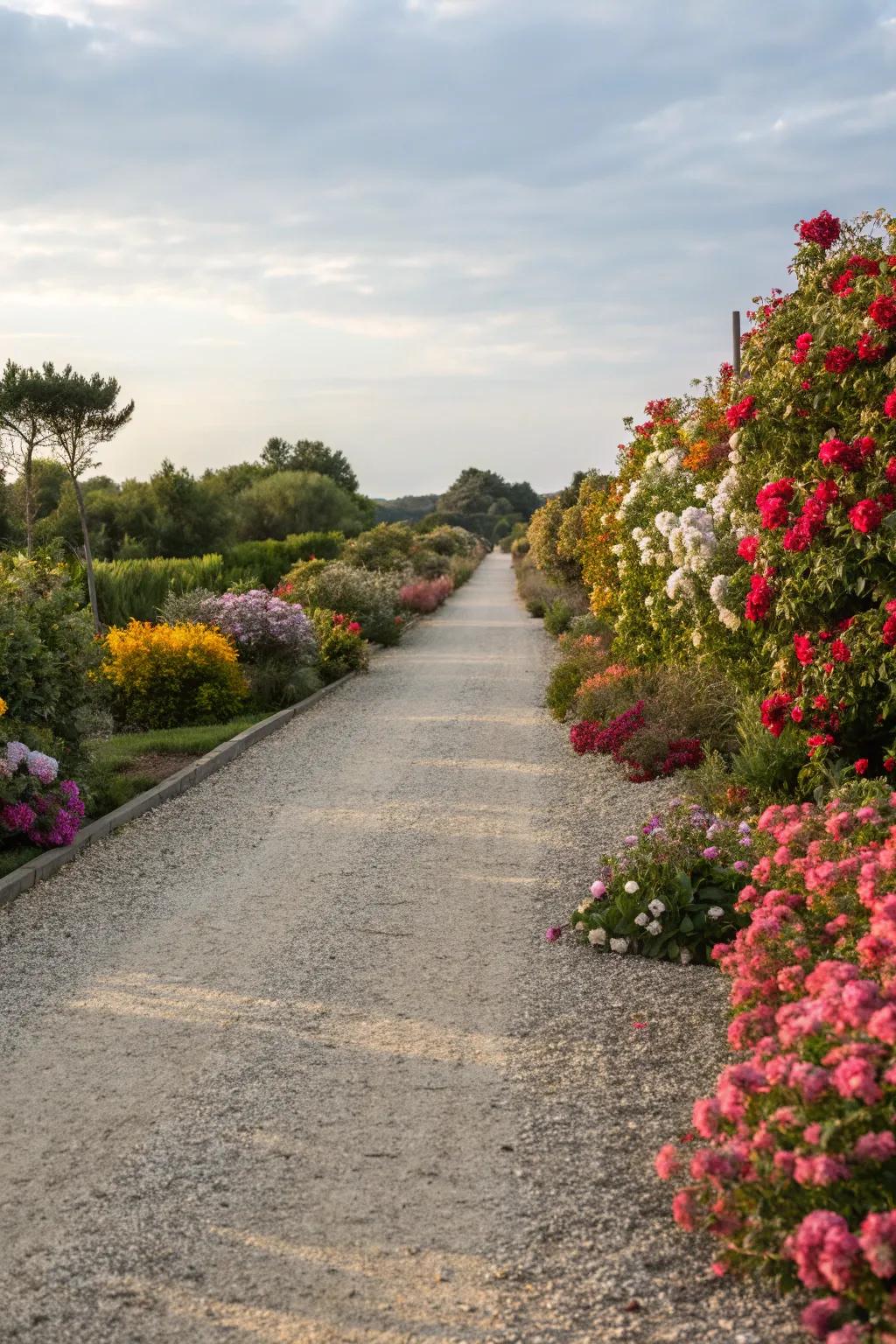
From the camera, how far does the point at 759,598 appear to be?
23.3 feet

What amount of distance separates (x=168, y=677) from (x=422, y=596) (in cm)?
1622

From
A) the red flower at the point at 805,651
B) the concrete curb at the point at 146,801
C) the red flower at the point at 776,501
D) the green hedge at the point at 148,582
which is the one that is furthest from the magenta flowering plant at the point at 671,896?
the green hedge at the point at 148,582

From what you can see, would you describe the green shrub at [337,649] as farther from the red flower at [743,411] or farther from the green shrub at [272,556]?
the red flower at [743,411]

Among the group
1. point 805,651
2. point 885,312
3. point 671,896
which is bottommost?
point 671,896

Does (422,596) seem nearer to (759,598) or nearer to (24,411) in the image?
(24,411)

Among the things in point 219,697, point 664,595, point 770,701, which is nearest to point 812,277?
point 770,701

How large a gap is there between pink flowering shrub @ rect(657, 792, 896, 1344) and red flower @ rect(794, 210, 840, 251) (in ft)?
17.5

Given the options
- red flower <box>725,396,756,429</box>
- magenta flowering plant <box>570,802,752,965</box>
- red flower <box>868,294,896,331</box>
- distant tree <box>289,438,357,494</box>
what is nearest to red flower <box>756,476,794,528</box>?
red flower <box>725,396,756,429</box>

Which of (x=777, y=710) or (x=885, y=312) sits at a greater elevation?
(x=885, y=312)

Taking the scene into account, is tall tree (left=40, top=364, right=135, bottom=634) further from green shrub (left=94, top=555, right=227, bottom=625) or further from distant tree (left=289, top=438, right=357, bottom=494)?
distant tree (left=289, top=438, right=357, bottom=494)

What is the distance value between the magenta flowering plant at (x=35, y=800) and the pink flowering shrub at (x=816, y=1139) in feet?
15.3

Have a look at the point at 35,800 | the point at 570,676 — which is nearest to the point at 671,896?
the point at 35,800

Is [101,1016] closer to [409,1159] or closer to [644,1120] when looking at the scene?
[409,1159]

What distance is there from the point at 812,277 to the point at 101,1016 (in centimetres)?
631
